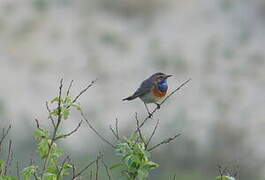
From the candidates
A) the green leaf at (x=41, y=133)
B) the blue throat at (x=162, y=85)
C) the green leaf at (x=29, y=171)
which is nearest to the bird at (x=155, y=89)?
the blue throat at (x=162, y=85)

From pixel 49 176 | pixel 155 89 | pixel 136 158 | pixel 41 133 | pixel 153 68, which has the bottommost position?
pixel 49 176

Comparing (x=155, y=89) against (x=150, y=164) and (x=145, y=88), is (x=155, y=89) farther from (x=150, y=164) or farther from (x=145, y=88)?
(x=150, y=164)

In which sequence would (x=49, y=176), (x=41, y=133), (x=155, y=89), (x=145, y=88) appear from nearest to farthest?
(x=49, y=176)
(x=41, y=133)
(x=155, y=89)
(x=145, y=88)

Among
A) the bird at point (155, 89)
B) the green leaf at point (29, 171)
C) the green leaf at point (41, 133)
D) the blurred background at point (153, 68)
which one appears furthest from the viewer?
the blurred background at point (153, 68)

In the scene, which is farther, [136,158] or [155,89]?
[155,89]

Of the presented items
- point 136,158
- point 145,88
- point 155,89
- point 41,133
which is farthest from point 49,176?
point 145,88

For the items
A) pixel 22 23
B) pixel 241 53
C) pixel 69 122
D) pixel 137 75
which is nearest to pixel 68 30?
pixel 22 23

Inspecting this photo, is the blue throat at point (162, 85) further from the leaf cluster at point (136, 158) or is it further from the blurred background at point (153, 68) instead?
the leaf cluster at point (136, 158)

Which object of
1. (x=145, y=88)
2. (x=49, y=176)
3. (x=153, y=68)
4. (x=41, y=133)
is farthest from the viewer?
(x=153, y=68)

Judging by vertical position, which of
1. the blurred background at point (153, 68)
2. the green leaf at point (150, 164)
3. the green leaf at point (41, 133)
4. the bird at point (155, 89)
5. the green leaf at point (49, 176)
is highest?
the blurred background at point (153, 68)

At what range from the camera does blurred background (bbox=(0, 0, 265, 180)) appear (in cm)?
1203

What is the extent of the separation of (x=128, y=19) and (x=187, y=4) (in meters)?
1.55

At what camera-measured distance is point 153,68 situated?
15867 millimetres

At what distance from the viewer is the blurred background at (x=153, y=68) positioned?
39.5ft
